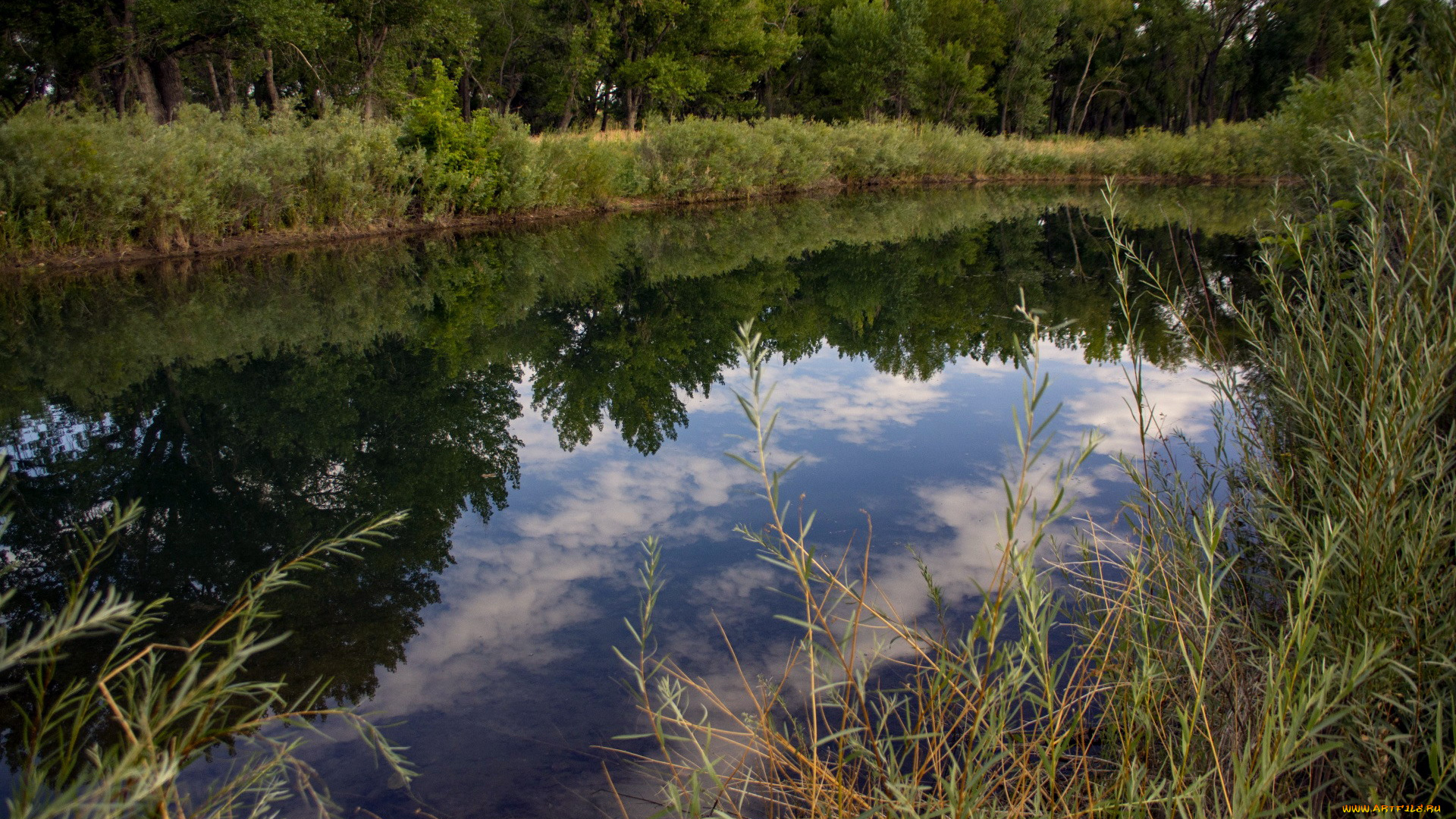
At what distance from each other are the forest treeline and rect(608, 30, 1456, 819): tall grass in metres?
20.2

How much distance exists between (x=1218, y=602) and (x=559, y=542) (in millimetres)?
2589

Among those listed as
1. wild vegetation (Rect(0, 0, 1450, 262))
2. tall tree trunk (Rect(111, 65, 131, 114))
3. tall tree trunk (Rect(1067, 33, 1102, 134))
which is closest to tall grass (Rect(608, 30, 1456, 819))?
wild vegetation (Rect(0, 0, 1450, 262))

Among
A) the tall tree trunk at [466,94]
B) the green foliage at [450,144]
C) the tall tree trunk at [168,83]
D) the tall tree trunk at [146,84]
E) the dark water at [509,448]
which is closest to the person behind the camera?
the dark water at [509,448]

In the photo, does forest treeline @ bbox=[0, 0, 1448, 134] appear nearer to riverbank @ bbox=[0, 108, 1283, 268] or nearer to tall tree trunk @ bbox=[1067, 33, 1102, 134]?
tall tree trunk @ bbox=[1067, 33, 1102, 134]

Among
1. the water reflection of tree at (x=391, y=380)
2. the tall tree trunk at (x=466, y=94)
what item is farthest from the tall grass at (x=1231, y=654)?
the tall tree trunk at (x=466, y=94)

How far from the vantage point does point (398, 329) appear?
23.7ft

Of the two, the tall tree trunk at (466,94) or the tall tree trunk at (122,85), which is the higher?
the tall tree trunk at (466,94)

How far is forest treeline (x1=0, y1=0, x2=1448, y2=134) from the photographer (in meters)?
19.0

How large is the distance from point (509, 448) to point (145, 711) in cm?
384

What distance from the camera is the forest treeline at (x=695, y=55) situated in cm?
1898

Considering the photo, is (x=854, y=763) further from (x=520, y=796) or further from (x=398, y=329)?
(x=398, y=329)

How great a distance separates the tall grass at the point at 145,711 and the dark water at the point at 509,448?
157 millimetres

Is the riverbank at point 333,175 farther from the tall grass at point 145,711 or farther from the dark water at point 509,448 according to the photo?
the tall grass at point 145,711

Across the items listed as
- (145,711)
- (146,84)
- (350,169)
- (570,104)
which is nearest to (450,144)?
(350,169)
